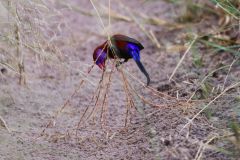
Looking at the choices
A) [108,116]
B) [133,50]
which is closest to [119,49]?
[133,50]

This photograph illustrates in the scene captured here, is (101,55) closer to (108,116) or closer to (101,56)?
(101,56)

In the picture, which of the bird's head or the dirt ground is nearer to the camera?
the dirt ground

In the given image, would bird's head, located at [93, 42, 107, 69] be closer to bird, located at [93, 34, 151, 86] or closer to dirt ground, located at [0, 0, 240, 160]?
bird, located at [93, 34, 151, 86]

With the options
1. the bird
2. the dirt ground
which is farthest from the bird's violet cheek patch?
the dirt ground

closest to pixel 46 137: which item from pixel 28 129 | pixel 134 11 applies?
pixel 28 129

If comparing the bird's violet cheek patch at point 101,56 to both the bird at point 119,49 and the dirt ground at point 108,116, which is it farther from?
the dirt ground at point 108,116

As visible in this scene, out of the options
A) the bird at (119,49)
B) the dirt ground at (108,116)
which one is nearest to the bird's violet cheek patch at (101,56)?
the bird at (119,49)

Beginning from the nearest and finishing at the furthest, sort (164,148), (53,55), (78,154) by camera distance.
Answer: (164,148) → (78,154) → (53,55)

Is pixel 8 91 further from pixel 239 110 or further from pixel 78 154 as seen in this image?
pixel 239 110
